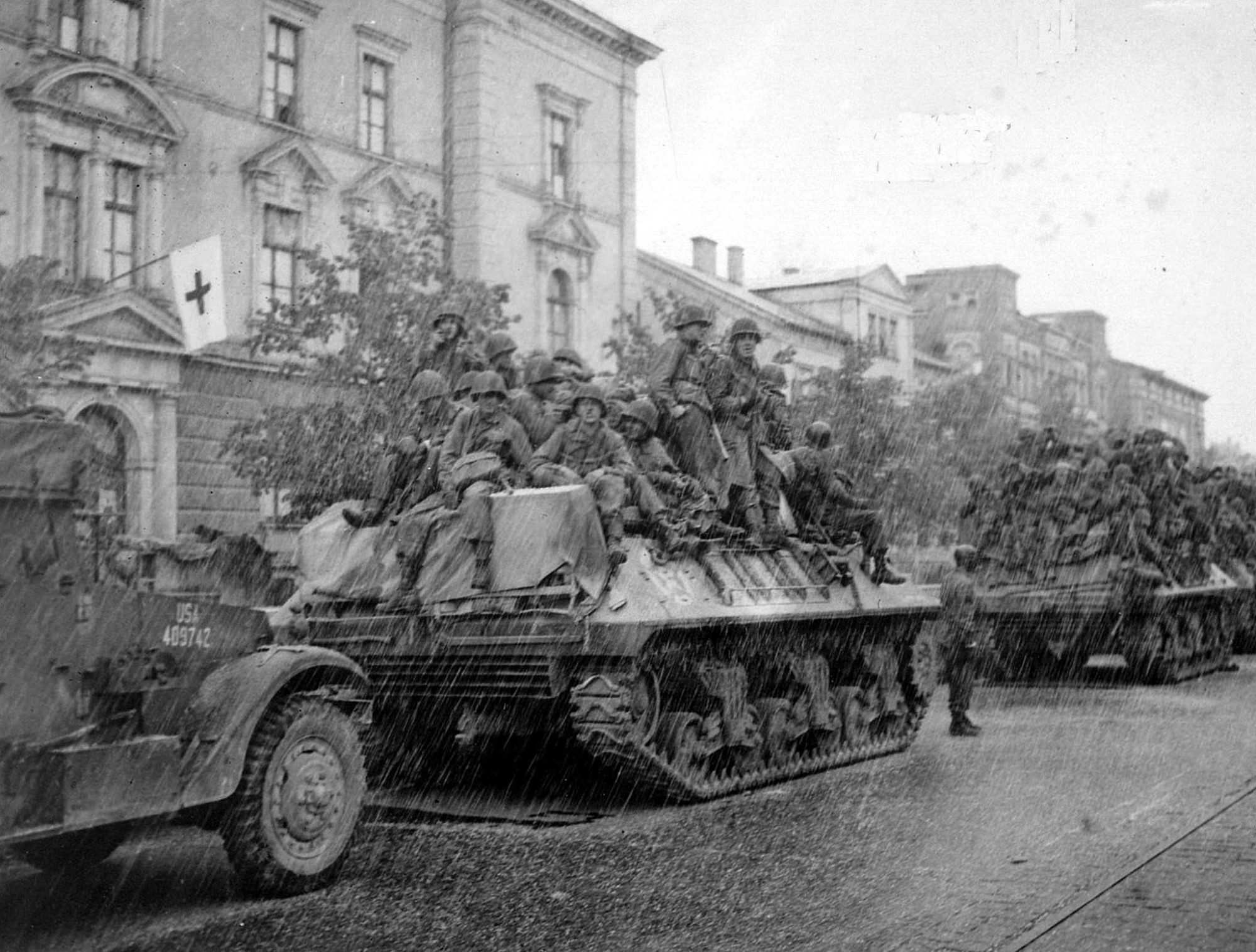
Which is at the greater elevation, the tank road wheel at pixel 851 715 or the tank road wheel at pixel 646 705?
the tank road wheel at pixel 646 705

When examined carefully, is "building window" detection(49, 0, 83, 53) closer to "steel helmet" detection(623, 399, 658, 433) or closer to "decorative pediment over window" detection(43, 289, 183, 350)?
"decorative pediment over window" detection(43, 289, 183, 350)

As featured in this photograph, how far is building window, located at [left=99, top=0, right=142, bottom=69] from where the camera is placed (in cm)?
2066

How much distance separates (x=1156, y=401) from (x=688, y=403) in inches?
2449

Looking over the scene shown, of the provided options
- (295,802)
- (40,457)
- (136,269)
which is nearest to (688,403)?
(295,802)

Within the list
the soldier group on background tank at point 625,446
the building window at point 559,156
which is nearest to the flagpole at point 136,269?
the soldier group on background tank at point 625,446

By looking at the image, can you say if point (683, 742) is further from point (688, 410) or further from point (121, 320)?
point (121, 320)

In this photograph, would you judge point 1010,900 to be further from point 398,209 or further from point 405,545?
point 398,209

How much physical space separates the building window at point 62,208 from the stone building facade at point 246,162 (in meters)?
0.03

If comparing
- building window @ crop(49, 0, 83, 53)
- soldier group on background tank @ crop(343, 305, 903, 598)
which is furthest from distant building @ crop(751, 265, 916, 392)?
soldier group on background tank @ crop(343, 305, 903, 598)

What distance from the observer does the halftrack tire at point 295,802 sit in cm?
659

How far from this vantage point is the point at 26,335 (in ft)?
52.2

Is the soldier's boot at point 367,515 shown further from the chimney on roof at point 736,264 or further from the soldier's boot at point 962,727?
the chimney on roof at point 736,264

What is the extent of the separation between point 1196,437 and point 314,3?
58.5 metres

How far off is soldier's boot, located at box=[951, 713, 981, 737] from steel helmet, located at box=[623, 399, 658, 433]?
13.5 ft
